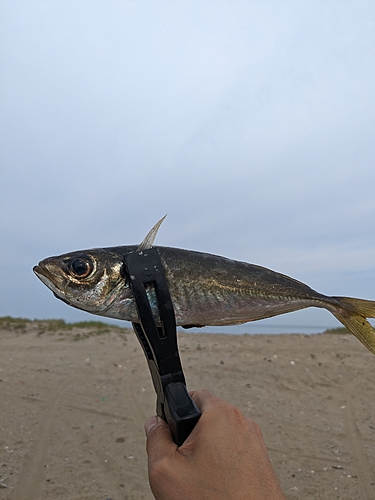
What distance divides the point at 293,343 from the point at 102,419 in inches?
277

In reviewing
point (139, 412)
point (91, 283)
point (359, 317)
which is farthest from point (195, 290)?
point (139, 412)

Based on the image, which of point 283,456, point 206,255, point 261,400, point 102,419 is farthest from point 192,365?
point 206,255

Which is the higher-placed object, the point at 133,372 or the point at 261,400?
the point at 133,372

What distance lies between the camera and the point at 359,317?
2.27 meters

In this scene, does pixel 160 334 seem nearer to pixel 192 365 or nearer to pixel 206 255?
pixel 206 255

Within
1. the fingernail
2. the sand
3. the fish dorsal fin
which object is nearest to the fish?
the fish dorsal fin

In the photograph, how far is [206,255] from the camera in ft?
7.30

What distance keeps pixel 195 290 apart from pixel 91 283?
0.52 m

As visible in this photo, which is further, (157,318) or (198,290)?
(198,290)

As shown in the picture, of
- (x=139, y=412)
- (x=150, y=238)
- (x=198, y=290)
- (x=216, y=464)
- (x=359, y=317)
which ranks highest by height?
(x=150, y=238)

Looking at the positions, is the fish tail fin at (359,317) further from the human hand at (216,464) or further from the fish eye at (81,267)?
the fish eye at (81,267)

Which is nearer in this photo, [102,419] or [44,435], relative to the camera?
[44,435]

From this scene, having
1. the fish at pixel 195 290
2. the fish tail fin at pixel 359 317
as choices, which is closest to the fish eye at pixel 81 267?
the fish at pixel 195 290

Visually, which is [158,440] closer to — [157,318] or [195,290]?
[157,318]
